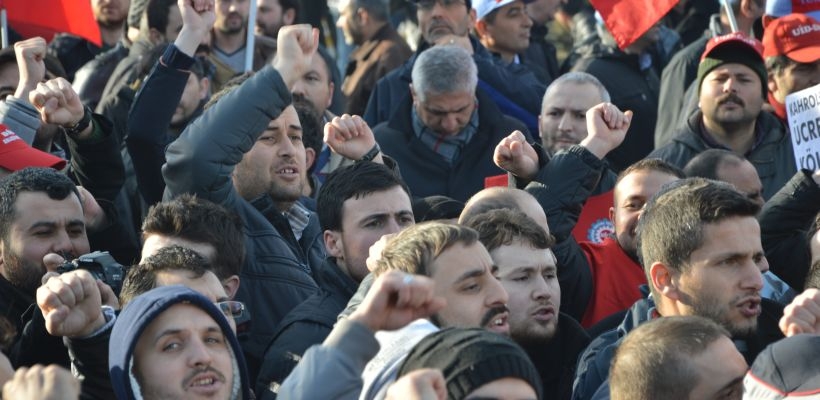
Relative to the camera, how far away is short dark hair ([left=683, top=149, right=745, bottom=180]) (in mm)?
7879

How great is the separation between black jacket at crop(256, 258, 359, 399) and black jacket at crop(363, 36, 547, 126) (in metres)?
3.62

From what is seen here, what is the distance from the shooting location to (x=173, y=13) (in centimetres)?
1029

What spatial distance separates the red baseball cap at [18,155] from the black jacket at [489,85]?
2.89 m

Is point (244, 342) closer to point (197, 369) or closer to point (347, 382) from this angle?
point (197, 369)

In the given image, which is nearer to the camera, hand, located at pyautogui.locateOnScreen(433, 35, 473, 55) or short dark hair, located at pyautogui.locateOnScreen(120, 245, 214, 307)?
short dark hair, located at pyautogui.locateOnScreen(120, 245, 214, 307)

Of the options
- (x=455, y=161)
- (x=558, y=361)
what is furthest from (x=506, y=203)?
(x=455, y=161)

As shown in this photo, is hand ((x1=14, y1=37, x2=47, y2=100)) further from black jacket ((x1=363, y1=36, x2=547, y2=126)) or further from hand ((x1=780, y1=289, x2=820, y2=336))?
hand ((x1=780, y1=289, x2=820, y2=336))

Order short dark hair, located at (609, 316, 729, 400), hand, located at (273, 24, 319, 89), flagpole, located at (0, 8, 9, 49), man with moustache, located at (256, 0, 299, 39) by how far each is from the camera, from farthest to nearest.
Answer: man with moustache, located at (256, 0, 299, 39), flagpole, located at (0, 8, 9, 49), hand, located at (273, 24, 319, 89), short dark hair, located at (609, 316, 729, 400)

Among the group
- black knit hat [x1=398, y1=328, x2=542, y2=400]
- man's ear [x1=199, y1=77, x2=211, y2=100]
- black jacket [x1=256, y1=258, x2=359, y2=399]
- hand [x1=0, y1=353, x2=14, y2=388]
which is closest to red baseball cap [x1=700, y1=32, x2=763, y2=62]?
man's ear [x1=199, y1=77, x2=211, y2=100]

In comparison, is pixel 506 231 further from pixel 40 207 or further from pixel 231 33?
pixel 231 33

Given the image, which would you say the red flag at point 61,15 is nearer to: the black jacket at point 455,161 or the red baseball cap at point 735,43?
the black jacket at point 455,161

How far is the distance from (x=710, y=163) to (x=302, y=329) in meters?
2.62

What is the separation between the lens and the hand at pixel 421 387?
13.0ft

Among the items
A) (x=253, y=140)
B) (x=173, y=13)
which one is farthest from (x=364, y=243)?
(x=173, y=13)
